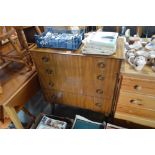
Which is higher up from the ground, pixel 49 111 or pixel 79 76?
pixel 79 76

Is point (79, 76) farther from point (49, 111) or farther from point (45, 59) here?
point (49, 111)

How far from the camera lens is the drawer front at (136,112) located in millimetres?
1193

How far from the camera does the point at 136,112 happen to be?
1234 mm

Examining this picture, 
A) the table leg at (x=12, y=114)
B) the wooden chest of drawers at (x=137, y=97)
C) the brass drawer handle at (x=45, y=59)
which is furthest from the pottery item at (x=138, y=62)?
the table leg at (x=12, y=114)

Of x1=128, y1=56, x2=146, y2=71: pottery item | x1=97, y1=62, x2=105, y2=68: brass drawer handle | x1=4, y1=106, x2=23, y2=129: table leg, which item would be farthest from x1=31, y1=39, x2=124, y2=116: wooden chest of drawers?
x1=4, y1=106, x2=23, y2=129: table leg

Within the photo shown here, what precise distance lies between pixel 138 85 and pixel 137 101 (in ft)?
0.60

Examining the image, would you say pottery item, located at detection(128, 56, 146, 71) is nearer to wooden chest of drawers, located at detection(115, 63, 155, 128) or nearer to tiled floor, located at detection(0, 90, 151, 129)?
wooden chest of drawers, located at detection(115, 63, 155, 128)

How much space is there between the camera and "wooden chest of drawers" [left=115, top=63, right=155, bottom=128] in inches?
38.4

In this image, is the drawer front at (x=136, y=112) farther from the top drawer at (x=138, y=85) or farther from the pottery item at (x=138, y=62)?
the pottery item at (x=138, y=62)

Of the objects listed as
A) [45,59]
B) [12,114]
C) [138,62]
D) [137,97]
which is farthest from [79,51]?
[12,114]
